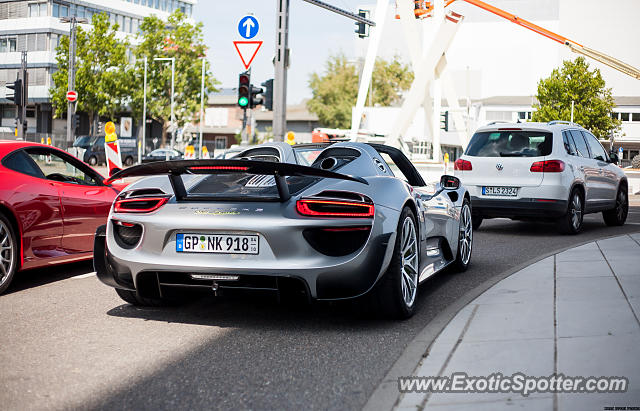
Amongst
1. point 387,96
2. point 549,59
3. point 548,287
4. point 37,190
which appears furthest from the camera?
point 387,96

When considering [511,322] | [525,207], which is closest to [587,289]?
[511,322]

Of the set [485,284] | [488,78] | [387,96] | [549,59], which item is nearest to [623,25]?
[549,59]

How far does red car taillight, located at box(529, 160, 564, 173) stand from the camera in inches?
454

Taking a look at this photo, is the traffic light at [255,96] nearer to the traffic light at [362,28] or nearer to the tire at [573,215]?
the traffic light at [362,28]

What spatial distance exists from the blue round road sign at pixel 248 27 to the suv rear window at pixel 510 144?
562cm

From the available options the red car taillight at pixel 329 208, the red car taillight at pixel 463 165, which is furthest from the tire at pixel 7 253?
the red car taillight at pixel 463 165

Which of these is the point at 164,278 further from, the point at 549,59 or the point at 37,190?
the point at 549,59

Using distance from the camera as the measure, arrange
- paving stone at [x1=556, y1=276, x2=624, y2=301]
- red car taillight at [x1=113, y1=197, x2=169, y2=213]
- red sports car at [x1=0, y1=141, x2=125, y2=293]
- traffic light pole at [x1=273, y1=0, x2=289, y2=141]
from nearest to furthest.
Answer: red car taillight at [x1=113, y1=197, x2=169, y2=213], paving stone at [x1=556, y1=276, x2=624, y2=301], red sports car at [x1=0, y1=141, x2=125, y2=293], traffic light pole at [x1=273, y1=0, x2=289, y2=141]

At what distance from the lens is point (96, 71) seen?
63875 mm

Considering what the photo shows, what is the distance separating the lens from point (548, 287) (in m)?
6.50

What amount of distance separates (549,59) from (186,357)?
310 ft

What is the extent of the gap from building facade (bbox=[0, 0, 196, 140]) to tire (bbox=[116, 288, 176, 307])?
66896 millimetres

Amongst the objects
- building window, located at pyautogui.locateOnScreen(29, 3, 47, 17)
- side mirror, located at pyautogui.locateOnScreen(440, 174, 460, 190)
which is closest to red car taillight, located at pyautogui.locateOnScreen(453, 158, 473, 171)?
side mirror, located at pyautogui.locateOnScreen(440, 174, 460, 190)

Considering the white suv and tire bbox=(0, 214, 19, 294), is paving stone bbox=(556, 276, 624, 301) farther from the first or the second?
the white suv
